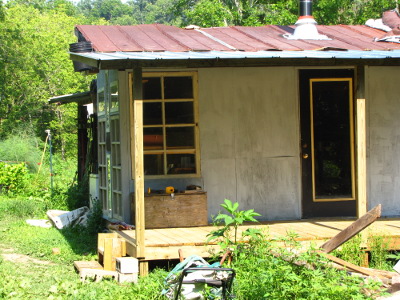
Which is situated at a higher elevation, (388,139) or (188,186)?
(388,139)

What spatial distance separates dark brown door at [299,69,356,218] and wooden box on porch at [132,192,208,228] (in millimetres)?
1643

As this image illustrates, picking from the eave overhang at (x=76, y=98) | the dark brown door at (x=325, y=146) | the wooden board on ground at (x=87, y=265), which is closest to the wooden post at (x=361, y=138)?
the dark brown door at (x=325, y=146)

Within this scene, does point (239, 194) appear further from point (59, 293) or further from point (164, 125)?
point (59, 293)

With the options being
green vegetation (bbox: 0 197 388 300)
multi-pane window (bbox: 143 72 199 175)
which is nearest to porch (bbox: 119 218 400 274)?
green vegetation (bbox: 0 197 388 300)

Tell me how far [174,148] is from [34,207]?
4.98 meters

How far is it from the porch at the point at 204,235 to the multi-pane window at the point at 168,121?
3.35 ft

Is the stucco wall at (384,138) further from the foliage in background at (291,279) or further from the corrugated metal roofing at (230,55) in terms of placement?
the foliage in background at (291,279)

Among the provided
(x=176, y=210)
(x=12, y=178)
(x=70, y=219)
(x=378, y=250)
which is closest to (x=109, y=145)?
(x=70, y=219)

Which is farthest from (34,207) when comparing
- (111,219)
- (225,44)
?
(225,44)

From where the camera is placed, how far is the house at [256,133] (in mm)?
9203

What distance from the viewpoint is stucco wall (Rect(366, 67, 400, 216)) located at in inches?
382

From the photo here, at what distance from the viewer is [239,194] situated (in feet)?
31.2

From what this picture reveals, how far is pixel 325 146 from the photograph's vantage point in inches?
378

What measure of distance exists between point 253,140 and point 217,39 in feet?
5.31
